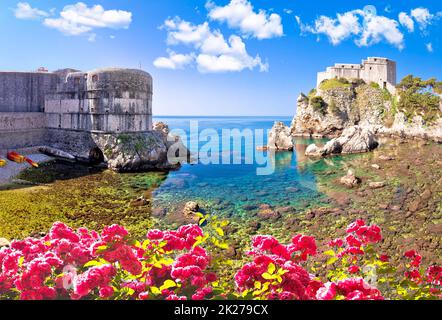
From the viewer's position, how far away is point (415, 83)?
57094 mm

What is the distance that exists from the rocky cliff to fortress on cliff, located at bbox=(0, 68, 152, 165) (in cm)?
4694

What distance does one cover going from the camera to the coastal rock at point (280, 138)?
43906 mm

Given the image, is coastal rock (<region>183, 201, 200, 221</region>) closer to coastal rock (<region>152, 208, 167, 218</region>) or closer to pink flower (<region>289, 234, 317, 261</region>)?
coastal rock (<region>152, 208, 167, 218</region>)

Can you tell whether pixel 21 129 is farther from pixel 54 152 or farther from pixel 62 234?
pixel 62 234

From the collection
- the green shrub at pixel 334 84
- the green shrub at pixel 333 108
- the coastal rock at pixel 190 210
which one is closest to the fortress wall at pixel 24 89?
the coastal rock at pixel 190 210

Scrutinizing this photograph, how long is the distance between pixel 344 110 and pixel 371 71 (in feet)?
37.4

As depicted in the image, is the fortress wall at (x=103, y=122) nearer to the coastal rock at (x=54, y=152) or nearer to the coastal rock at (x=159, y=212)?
the coastal rock at (x=54, y=152)

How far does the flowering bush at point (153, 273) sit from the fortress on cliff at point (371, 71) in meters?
72.1

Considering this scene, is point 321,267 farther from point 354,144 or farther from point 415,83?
point 415,83

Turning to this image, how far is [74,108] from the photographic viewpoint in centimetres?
2781

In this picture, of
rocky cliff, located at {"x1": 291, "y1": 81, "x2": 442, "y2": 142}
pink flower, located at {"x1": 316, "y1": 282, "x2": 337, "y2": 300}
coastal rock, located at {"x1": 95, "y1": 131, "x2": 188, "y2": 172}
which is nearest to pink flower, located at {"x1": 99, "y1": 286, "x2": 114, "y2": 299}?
pink flower, located at {"x1": 316, "y1": 282, "x2": 337, "y2": 300}

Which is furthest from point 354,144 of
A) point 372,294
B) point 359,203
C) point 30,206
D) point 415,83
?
point 372,294
